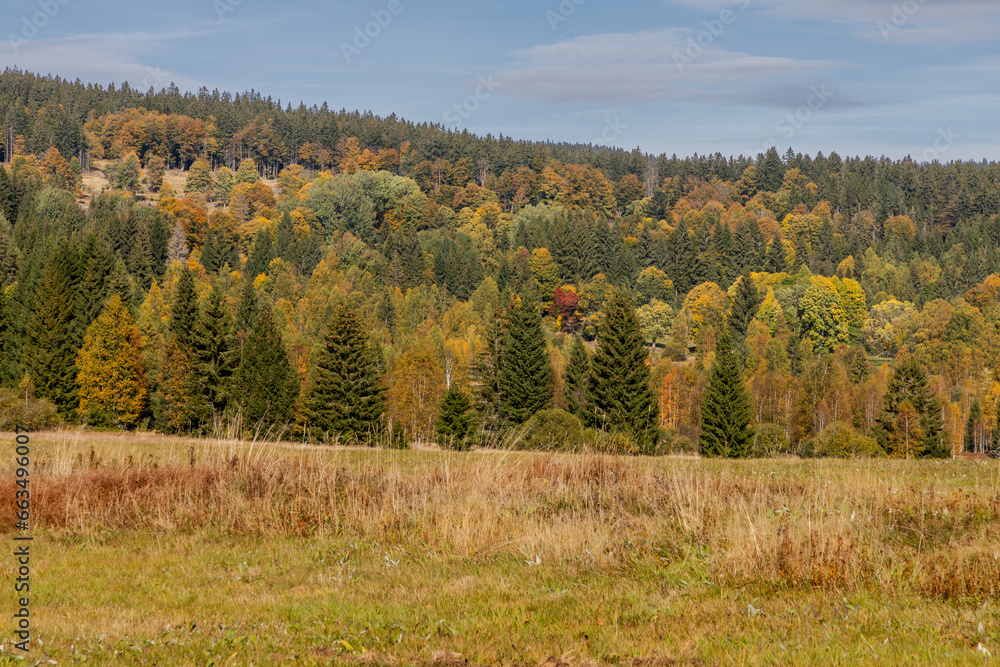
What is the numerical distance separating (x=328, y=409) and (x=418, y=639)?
5479 centimetres

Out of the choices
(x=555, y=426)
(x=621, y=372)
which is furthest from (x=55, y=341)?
(x=555, y=426)

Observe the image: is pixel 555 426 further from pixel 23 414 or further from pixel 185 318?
pixel 185 318

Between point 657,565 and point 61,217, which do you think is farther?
point 61,217

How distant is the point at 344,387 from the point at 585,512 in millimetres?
50388

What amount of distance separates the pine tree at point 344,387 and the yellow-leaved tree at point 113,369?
62.7 ft

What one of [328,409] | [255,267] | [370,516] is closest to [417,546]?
[370,516]

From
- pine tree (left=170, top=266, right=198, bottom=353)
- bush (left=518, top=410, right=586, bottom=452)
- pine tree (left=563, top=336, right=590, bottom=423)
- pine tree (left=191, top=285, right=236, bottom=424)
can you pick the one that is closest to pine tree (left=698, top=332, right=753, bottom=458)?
pine tree (left=563, top=336, right=590, bottom=423)

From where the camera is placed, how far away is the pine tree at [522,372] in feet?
245

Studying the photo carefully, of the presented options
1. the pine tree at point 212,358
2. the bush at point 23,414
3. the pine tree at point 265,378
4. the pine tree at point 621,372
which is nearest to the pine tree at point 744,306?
the pine tree at point 621,372

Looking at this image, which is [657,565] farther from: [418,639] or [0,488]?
[0,488]

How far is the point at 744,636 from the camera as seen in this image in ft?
27.5

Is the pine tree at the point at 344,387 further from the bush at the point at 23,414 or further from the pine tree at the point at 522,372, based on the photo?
the bush at the point at 23,414

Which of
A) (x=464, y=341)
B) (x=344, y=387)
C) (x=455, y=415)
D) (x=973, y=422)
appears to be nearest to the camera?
(x=455, y=415)

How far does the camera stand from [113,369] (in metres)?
71.6
